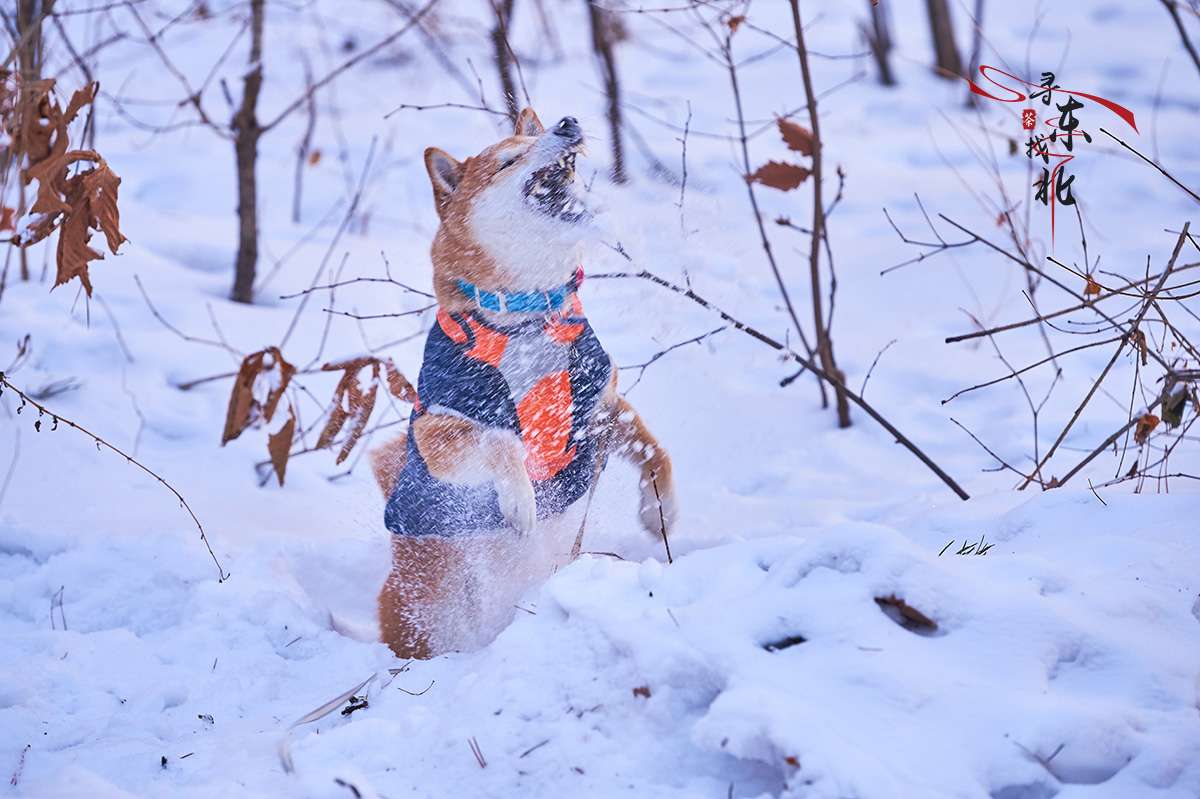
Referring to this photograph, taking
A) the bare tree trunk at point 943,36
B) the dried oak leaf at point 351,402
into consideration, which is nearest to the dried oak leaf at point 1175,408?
the dried oak leaf at point 351,402

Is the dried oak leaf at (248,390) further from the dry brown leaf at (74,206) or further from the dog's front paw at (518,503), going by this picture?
the dog's front paw at (518,503)

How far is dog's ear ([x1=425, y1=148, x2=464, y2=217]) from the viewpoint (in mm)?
1854

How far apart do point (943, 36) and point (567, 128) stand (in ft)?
23.6

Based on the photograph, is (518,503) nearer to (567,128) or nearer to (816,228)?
(567,128)

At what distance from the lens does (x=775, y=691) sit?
4.10 ft

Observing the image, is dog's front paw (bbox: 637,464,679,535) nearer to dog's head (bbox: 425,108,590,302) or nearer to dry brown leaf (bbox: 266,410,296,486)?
dog's head (bbox: 425,108,590,302)

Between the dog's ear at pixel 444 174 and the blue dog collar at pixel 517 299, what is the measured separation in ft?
0.65

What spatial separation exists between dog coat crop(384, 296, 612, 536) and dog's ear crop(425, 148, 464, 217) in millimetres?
257

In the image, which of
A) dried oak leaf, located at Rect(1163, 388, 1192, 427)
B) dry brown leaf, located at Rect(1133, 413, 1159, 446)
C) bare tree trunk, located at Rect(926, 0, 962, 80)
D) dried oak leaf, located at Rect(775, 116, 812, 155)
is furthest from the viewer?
bare tree trunk, located at Rect(926, 0, 962, 80)

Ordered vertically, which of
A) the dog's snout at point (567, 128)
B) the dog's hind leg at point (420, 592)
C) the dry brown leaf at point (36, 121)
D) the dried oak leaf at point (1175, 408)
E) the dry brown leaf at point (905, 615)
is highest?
the dry brown leaf at point (36, 121)

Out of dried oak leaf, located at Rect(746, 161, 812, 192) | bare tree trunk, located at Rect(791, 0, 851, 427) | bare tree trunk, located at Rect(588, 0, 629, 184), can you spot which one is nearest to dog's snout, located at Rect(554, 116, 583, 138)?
bare tree trunk, located at Rect(588, 0, 629, 184)

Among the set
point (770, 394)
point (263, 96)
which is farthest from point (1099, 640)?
point (263, 96)

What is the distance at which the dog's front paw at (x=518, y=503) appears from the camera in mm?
1867

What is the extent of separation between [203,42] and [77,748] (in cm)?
952
